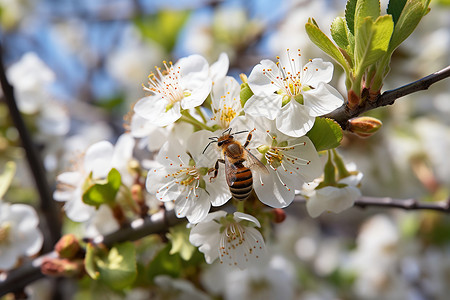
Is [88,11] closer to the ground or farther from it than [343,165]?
farther from it

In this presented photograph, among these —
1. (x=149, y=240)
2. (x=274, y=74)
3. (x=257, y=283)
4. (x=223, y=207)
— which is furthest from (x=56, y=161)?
(x=274, y=74)

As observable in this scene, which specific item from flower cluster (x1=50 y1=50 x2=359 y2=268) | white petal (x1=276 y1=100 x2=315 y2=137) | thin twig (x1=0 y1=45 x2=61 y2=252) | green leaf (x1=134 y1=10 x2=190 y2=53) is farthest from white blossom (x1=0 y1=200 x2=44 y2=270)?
green leaf (x1=134 y1=10 x2=190 y2=53)

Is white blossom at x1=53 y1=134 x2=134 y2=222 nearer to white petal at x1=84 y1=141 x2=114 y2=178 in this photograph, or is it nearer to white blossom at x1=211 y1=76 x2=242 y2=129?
white petal at x1=84 y1=141 x2=114 y2=178

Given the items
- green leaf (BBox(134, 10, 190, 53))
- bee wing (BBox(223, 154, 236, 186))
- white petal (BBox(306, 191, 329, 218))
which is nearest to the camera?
bee wing (BBox(223, 154, 236, 186))

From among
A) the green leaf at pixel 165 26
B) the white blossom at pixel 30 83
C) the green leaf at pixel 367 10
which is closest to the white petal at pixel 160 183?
the green leaf at pixel 367 10

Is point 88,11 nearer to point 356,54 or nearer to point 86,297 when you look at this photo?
point 86,297

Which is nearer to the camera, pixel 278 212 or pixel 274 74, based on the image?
pixel 274 74

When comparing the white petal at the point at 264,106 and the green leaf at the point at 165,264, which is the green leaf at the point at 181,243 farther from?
the white petal at the point at 264,106

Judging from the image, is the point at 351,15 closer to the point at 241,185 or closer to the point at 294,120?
the point at 294,120
